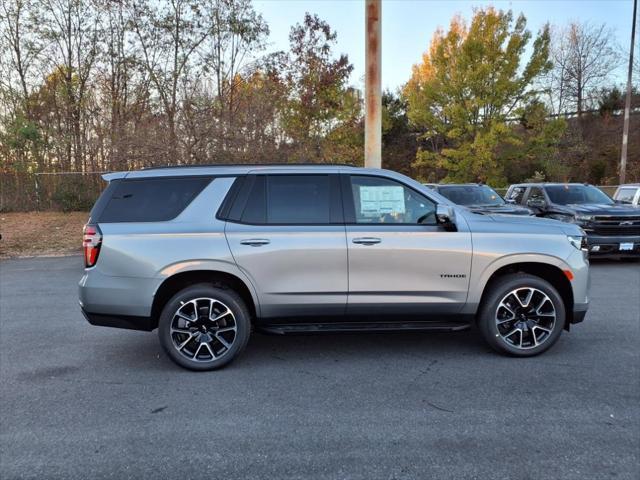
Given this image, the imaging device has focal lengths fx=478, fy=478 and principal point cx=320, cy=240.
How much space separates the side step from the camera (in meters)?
4.45

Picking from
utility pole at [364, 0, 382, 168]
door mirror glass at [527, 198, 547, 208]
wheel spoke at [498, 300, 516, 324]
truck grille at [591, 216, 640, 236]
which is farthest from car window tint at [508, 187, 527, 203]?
wheel spoke at [498, 300, 516, 324]

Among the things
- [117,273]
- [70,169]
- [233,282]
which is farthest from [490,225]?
[70,169]

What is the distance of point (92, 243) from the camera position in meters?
4.30

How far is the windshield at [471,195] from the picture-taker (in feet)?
40.1

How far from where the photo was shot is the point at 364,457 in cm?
298

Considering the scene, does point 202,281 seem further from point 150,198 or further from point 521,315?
point 521,315

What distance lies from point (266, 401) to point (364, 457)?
3.56ft

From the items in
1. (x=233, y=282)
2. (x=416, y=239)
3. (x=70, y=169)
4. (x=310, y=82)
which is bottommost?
(x=233, y=282)

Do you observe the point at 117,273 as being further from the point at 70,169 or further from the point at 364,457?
the point at 70,169

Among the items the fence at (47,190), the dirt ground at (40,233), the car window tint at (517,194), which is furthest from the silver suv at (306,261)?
the fence at (47,190)

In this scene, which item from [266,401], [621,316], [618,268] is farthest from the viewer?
[618,268]

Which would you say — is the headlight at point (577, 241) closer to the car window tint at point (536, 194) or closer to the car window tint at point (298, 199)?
the car window tint at point (298, 199)

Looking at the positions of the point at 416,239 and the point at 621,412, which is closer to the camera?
the point at 621,412

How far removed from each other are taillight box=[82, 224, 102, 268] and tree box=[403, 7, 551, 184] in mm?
26589
